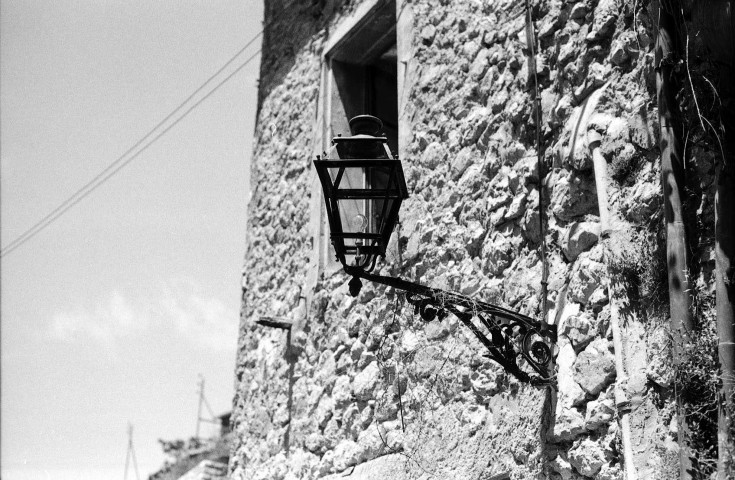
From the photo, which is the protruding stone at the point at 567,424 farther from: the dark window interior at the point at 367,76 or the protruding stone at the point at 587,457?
the dark window interior at the point at 367,76

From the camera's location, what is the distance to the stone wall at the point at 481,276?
3.71m

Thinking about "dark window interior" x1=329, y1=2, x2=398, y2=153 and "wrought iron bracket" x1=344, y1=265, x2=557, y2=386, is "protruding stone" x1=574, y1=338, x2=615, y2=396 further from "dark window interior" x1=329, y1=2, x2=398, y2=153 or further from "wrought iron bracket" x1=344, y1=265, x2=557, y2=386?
"dark window interior" x1=329, y1=2, x2=398, y2=153

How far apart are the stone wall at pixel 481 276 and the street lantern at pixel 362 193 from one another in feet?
2.25

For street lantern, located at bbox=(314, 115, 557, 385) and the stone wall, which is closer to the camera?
the stone wall

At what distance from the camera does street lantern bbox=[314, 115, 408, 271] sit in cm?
389

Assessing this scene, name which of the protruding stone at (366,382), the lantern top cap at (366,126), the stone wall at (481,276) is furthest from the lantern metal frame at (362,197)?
the protruding stone at (366,382)

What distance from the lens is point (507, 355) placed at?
3871 mm

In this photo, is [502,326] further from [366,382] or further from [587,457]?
[366,382]

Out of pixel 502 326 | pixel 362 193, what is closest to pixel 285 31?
pixel 362 193

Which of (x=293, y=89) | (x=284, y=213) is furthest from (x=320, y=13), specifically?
(x=284, y=213)

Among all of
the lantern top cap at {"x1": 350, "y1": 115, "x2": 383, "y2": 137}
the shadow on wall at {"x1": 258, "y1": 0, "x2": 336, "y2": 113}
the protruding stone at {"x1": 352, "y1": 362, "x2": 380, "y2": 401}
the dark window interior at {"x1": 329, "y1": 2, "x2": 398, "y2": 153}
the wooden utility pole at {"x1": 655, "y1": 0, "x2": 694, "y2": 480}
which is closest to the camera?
the wooden utility pole at {"x1": 655, "y1": 0, "x2": 694, "y2": 480}

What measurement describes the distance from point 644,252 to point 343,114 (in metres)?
3.11

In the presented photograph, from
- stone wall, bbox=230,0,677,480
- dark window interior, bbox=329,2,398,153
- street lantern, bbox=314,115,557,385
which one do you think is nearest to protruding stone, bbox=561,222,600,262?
stone wall, bbox=230,0,677,480

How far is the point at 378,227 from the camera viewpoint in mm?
3959
